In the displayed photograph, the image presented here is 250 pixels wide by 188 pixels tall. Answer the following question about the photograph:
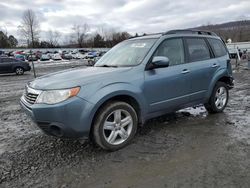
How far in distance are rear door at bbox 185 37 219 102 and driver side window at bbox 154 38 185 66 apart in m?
0.19

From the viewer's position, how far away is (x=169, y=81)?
13.8 feet

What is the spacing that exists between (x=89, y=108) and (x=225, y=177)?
1.91m

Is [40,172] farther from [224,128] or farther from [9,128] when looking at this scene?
[224,128]

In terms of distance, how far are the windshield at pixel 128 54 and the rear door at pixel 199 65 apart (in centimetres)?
94

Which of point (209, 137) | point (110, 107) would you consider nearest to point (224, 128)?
point (209, 137)

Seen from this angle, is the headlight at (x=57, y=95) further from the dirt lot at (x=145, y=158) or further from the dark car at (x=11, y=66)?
the dark car at (x=11, y=66)

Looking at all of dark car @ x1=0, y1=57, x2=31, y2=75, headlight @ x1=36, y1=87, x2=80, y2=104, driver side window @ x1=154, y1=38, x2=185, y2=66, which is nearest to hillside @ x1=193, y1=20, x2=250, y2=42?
dark car @ x1=0, y1=57, x2=31, y2=75

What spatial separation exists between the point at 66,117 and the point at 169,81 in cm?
193

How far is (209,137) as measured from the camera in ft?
13.6

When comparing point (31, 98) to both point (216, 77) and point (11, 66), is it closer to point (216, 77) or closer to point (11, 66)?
point (216, 77)

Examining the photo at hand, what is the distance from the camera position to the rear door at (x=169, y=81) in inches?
157

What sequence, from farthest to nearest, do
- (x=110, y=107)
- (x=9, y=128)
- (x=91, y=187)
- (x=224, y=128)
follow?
(x=9, y=128) → (x=224, y=128) → (x=110, y=107) → (x=91, y=187)

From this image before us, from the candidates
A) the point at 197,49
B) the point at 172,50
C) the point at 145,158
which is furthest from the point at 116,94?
the point at 197,49

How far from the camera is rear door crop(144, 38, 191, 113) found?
400 cm
